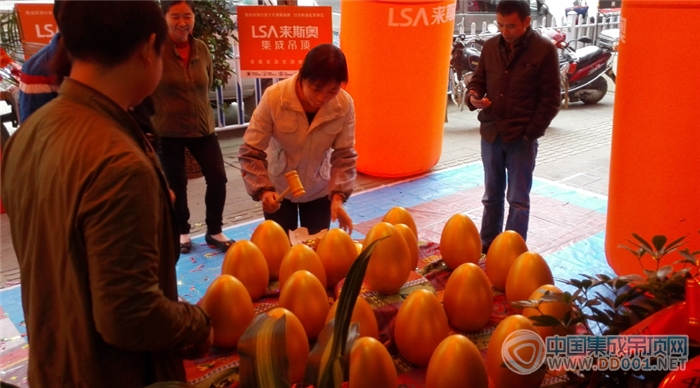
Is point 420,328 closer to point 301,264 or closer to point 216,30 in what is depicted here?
point 301,264

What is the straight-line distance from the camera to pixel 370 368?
42.2 inches

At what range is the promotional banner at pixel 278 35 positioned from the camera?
12.0 feet

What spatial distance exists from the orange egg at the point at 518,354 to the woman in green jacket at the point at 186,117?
2133 millimetres

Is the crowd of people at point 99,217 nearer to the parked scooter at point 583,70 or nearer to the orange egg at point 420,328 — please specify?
the orange egg at point 420,328

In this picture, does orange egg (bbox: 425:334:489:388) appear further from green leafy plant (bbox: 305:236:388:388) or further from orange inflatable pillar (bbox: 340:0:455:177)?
orange inflatable pillar (bbox: 340:0:455:177)

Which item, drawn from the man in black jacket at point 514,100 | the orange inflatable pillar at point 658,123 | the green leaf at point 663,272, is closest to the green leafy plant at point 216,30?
the man in black jacket at point 514,100

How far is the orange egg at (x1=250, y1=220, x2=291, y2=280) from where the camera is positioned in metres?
1.61

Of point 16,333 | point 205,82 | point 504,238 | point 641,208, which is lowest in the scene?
point 16,333

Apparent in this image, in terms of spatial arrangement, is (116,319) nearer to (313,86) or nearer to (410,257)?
(410,257)

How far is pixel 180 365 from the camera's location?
1117mm

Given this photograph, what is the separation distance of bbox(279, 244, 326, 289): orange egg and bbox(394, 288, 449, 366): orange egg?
0.87ft

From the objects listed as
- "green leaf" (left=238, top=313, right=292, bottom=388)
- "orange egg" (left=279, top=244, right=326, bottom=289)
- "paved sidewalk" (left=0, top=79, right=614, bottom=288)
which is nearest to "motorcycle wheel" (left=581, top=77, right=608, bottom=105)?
"paved sidewalk" (left=0, top=79, right=614, bottom=288)

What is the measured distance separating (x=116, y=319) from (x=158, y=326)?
0.23ft

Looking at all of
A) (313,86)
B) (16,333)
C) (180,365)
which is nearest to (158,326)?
(180,365)
